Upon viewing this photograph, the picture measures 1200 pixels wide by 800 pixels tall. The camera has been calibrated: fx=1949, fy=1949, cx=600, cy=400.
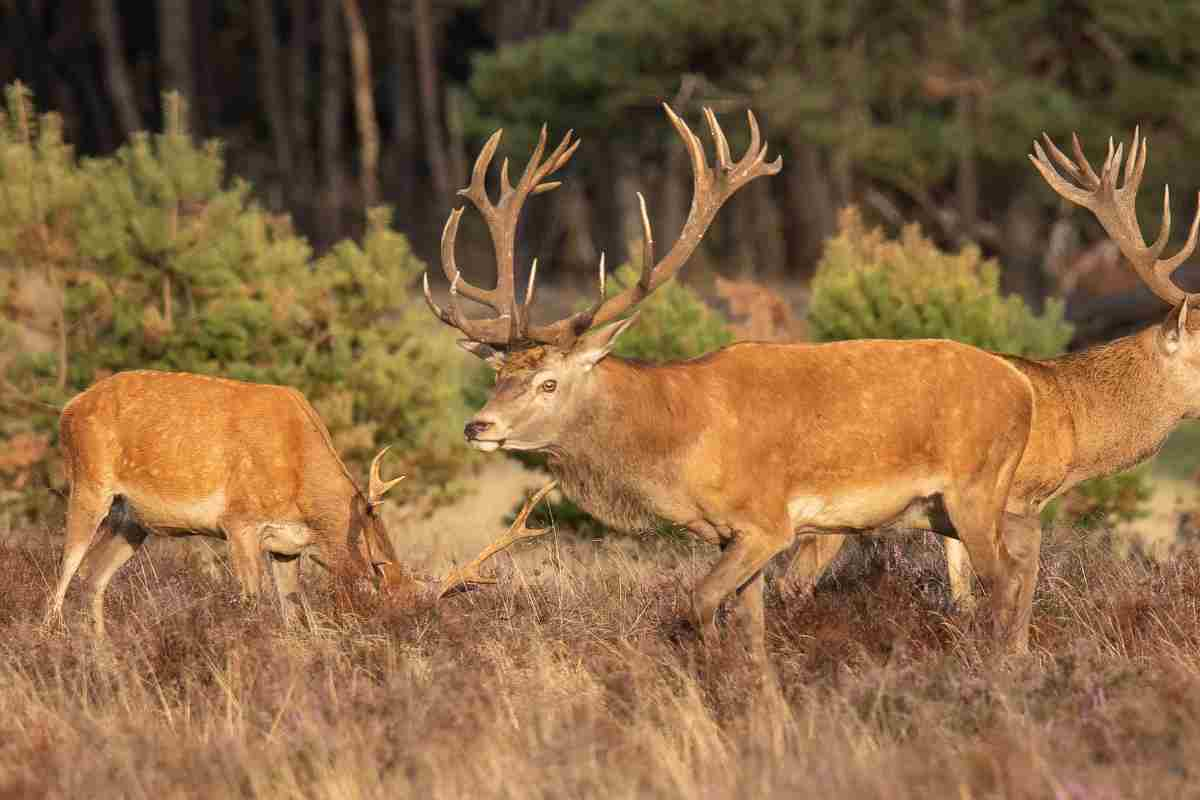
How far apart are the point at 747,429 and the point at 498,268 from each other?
1.25 meters

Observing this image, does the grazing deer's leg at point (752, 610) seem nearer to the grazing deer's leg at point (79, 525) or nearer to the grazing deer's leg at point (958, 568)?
the grazing deer's leg at point (958, 568)

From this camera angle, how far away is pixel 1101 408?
8375 millimetres

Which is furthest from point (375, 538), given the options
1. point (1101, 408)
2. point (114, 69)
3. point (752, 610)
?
point (114, 69)

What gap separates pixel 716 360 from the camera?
767 cm

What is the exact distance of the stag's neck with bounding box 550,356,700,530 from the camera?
286 inches

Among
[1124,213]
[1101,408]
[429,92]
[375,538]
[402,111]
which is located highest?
[1124,213]

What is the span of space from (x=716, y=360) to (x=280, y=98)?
36541mm

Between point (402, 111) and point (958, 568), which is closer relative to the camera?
point (958, 568)

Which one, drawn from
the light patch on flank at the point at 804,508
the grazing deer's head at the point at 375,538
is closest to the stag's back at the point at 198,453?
the grazing deer's head at the point at 375,538

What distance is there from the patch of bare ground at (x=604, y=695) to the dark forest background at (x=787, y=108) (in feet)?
48.8

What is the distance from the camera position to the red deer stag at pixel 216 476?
8.49m

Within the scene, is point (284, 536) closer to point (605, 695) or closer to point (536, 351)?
point (536, 351)

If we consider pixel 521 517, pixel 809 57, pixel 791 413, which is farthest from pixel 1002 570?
pixel 809 57

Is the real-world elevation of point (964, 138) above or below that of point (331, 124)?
above
